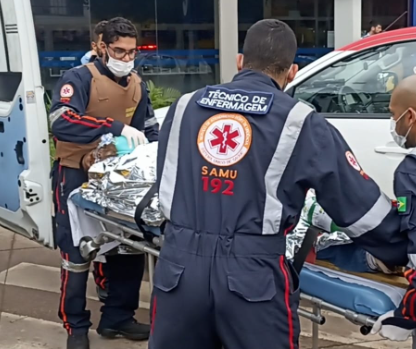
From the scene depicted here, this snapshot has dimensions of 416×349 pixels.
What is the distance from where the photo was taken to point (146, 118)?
Result: 14.2ft

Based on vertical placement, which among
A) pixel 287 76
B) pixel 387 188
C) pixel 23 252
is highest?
pixel 287 76

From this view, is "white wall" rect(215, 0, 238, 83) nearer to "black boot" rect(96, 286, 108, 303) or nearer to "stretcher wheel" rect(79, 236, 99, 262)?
"black boot" rect(96, 286, 108, 303)

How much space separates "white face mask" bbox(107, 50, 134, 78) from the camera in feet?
12.8

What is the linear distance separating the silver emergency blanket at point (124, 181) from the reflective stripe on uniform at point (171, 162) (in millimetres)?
723

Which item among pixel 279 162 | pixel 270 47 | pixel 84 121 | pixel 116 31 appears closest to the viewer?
pixel 279 162

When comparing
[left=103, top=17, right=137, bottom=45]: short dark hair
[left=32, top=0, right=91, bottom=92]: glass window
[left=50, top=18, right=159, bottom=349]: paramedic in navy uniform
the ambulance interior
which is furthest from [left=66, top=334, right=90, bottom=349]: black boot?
[left=32, top=0, right=91, bottom=92]: glass window

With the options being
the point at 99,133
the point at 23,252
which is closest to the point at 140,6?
the point at 23,252

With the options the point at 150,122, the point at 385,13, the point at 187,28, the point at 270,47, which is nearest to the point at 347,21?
the point at 385,13

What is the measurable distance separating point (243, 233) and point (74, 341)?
208 centimetres

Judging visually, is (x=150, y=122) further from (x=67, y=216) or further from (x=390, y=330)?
(x=390, y=330)

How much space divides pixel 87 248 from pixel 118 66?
39.1 inches

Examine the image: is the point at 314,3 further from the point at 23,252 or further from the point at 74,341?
the point at 74,341

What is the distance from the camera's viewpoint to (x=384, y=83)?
487 cm

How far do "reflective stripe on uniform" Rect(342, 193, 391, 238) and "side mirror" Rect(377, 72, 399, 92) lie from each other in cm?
263
